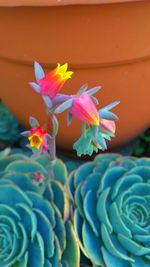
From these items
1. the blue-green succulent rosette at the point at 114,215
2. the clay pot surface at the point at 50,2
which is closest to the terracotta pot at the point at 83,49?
the clay pot surface at the point at 50,2

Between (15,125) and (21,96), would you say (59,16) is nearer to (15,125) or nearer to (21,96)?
(21,96)

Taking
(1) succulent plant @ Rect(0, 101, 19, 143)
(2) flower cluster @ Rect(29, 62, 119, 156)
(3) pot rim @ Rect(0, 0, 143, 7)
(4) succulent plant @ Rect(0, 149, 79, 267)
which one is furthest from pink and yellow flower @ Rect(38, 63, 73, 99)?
(1) succulent plant @ Rect(0, 101, 19, 143)

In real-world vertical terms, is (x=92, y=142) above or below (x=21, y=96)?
below

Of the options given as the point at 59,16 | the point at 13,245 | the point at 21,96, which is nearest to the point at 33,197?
the point at 13,245

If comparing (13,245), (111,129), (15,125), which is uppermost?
(15,125)

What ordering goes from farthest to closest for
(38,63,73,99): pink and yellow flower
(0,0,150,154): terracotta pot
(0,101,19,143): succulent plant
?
(0,101,19,143): succulent plant < (0,0,150,154): terracotta pot < (38,63,73,99): pink and yellow flower

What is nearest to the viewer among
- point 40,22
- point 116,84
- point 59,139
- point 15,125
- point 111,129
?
point 111,129

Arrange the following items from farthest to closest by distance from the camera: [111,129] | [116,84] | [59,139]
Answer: [59,139] < [116,84] < [111,129]

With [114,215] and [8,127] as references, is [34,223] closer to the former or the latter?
[114,215]

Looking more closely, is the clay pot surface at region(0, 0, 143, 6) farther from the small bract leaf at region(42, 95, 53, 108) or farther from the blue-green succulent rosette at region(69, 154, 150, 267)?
the blue-green succulent rosette at region(69, 154, 150, 267)
